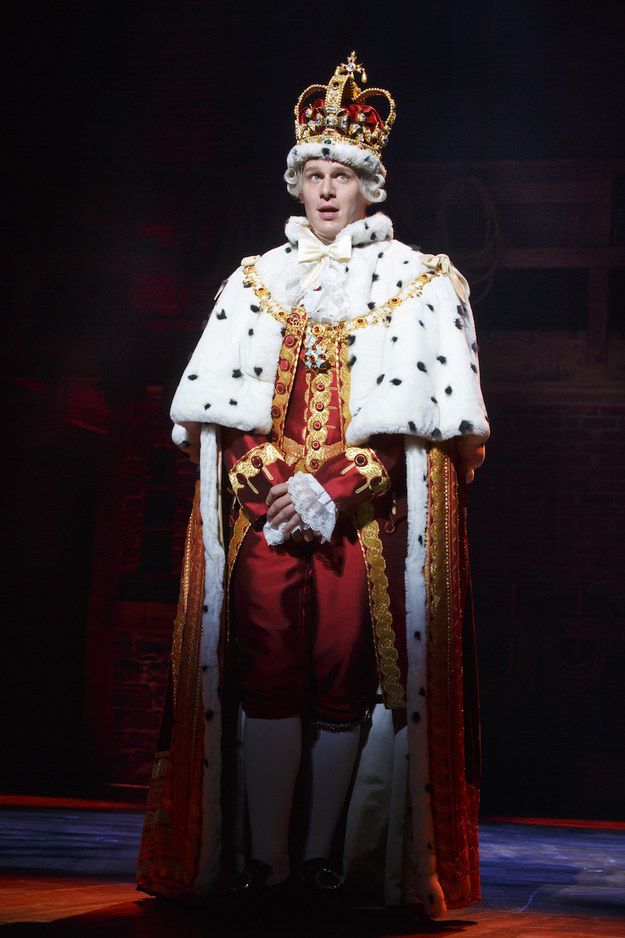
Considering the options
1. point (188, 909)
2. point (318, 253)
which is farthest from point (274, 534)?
point (188, 909)

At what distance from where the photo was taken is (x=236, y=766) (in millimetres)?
2352

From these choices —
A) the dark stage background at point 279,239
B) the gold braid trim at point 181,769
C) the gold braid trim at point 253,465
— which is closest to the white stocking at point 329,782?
the gold braid trim at point 181,769

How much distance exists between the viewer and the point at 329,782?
2.24m

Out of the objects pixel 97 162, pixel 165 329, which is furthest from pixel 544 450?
pixel 97 162

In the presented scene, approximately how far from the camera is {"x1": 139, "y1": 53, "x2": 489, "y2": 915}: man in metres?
2.22

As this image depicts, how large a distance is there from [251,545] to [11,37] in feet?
9.05

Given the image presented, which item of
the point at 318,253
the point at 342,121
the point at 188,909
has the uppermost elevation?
the point at 342,121

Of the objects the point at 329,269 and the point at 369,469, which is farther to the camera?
the point at 329,269

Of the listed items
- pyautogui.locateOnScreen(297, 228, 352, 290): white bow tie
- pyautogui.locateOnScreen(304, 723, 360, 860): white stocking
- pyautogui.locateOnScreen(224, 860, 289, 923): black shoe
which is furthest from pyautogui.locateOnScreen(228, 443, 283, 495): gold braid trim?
pyautogui.locateOnScreen(224, 860, 289, 923): black shoe

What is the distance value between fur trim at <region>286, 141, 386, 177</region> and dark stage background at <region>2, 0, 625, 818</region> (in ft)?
6.47

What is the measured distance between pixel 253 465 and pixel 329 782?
636 millimetres

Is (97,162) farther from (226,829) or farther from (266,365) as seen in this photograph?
(226,829)

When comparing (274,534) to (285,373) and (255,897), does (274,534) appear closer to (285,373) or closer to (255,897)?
(285,373)

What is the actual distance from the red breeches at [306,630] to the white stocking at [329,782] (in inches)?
1.7
